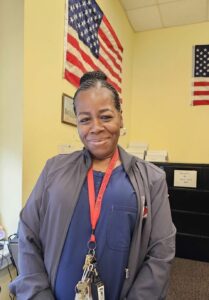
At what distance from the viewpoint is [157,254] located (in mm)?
833

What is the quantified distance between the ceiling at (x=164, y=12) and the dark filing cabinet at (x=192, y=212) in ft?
6.31

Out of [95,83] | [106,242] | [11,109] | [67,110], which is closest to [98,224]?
[106,242]

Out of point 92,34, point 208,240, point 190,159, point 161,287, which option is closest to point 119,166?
point 161,287

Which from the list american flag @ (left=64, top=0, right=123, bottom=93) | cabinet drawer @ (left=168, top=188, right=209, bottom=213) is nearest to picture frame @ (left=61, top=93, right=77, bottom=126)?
american flag @ (left=64, top=0, right=123, bottom=93)

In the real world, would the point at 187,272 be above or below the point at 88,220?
below

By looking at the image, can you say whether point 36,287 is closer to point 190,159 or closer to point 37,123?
point 37,123

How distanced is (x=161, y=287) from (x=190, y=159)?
2.73 m

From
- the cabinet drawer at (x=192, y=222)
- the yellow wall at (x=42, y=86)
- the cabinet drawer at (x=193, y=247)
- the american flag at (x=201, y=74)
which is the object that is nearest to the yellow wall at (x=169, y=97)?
the american flag at (x=201, y=74)

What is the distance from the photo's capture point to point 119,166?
35.5 inches

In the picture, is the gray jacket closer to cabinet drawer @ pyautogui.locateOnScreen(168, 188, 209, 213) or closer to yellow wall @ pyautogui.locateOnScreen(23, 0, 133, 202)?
yellow wall @ pyautogui.locateOnScreen(23, 0, 133, 202)

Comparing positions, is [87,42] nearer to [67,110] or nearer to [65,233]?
[67,110]

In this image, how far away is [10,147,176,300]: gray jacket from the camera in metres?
0.81

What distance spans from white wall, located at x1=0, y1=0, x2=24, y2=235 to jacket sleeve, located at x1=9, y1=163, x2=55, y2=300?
0.63m

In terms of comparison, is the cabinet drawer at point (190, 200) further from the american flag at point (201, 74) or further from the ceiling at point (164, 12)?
the ceiling at point (164, 12)
